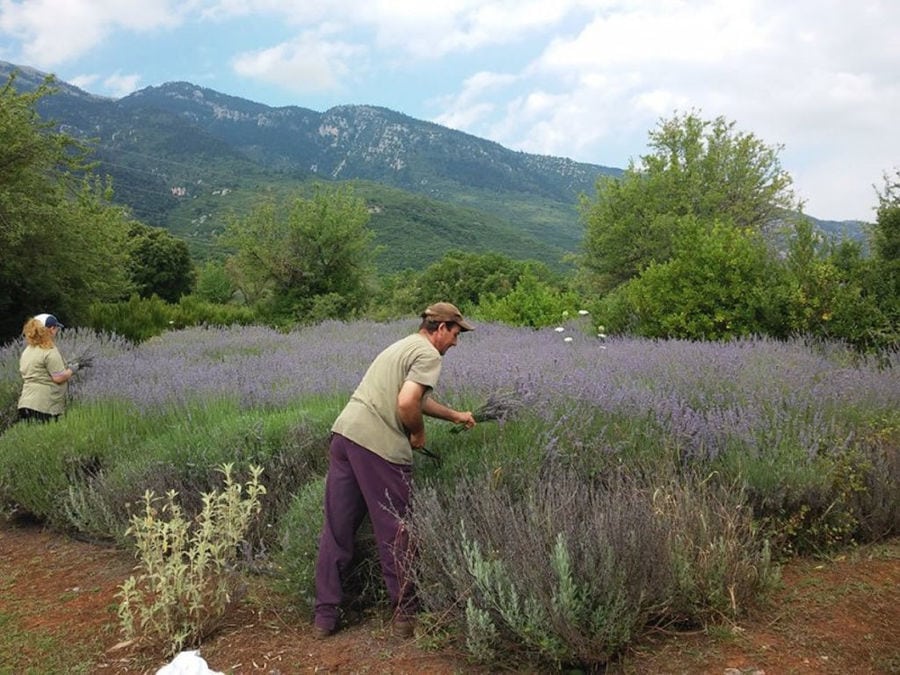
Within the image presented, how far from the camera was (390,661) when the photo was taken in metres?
3.13

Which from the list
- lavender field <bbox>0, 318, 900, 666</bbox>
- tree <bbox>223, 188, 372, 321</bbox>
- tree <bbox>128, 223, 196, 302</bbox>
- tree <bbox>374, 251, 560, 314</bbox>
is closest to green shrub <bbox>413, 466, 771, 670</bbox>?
lavender field <bbox>0, 318, 900, 666</bbox>

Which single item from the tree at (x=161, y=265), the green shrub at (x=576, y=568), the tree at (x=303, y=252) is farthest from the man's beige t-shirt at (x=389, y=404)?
the tree at (x=161, y=265)

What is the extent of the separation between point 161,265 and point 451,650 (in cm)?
4664

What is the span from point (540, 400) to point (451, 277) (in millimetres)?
36927

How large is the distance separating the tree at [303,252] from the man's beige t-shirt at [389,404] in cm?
1963

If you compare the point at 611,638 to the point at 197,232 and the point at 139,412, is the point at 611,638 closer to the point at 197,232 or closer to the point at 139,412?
the point at 139,412

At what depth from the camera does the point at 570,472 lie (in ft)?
11.8

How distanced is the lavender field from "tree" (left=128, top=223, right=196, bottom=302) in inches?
1576

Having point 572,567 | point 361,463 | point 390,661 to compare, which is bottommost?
point 390,661

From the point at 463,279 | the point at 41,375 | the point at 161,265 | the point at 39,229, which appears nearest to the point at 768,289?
the point at 41,375

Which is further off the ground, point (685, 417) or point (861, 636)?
point (685, 417)

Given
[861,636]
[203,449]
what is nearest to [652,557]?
[861,636]

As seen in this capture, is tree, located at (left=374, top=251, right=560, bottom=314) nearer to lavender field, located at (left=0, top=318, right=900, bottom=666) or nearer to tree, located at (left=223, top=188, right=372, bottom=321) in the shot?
tree, located at (left=223, top=188, right=372, bottom=321)

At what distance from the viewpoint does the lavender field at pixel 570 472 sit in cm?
295
